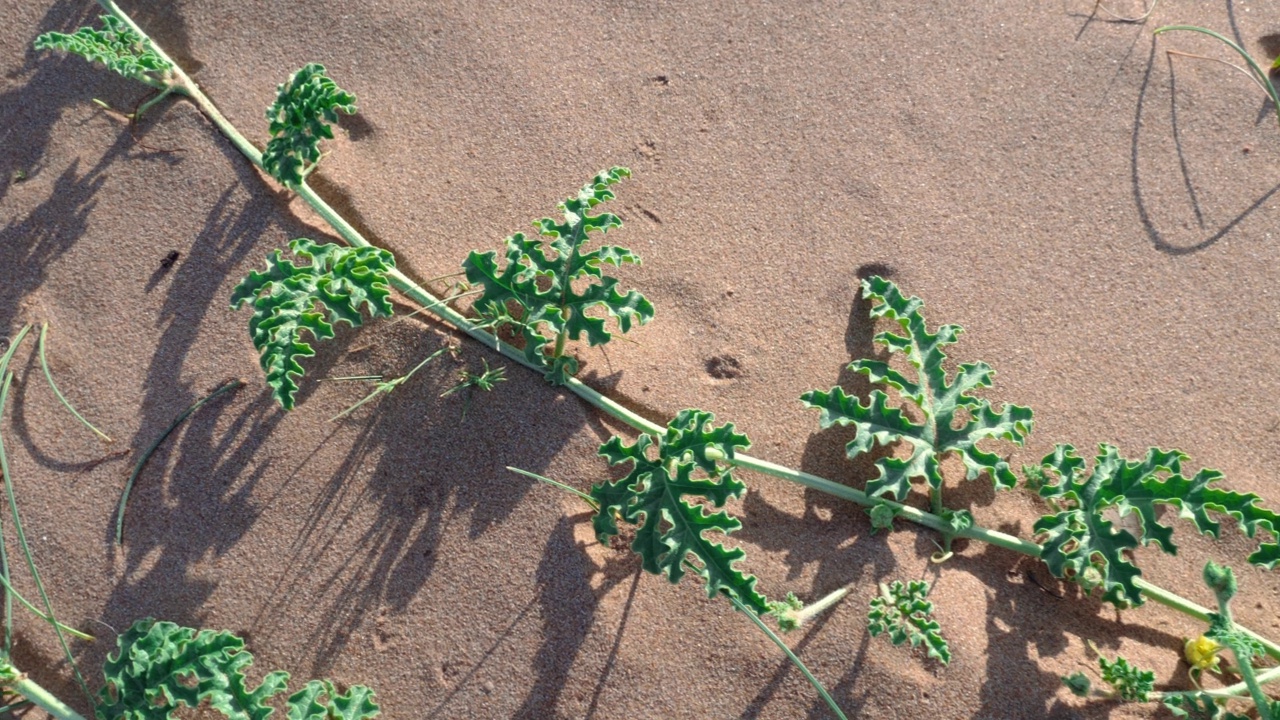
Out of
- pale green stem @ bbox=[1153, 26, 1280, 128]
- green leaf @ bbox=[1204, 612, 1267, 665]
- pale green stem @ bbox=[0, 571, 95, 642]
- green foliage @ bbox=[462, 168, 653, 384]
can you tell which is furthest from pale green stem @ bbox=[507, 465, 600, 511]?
pale green stem @ bbox=[1153, 26, 1280, 128]

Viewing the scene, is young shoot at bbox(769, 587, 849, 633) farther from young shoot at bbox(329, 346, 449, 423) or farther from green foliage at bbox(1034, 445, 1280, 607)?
young shoot at bbox(329, 346, 449, 423)

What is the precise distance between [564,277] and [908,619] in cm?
159

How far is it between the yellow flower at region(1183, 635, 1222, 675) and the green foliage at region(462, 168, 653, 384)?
2.10m

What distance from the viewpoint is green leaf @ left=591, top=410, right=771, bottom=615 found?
9.04ft

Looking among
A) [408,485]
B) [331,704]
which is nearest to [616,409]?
[408,485]

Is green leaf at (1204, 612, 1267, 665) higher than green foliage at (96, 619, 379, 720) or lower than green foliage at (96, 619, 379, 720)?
higher

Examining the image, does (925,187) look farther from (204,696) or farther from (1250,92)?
(204,696)

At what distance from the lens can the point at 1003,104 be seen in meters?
3.54

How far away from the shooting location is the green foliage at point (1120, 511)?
2674 mm

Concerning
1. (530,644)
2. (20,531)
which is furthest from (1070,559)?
(20,531)

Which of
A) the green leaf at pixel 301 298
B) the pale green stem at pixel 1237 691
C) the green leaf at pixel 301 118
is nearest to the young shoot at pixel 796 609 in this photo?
the pale green stem at pixel 1237 691

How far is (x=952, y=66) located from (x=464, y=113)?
1992mm

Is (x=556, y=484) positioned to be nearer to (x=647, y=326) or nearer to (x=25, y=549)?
(x=647, y=326)

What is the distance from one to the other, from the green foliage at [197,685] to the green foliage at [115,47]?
6.73 feet
